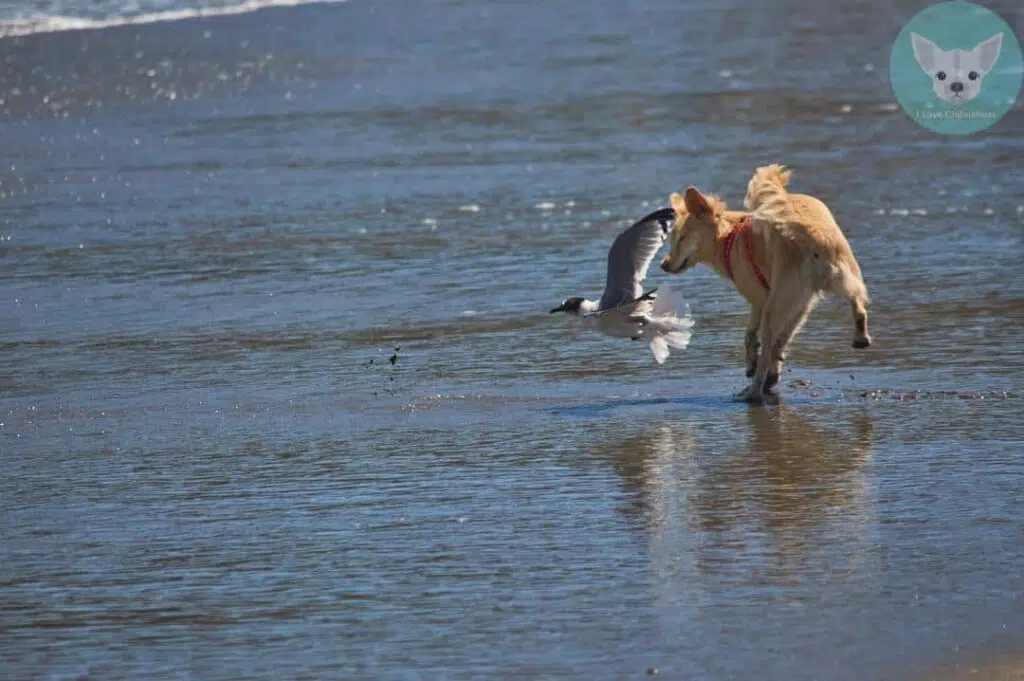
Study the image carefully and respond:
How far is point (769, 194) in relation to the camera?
→ 7781 millimetres

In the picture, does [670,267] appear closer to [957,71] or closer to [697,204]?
[697,204]

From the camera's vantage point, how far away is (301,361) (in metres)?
8.34

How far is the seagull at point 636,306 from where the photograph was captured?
734 cm

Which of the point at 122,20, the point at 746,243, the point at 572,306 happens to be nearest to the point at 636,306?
the point at 572,306

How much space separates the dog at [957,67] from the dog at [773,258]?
697 cm

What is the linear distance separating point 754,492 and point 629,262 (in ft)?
5.36

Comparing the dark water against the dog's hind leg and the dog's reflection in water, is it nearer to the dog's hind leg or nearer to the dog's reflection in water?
the dog's reflection in water

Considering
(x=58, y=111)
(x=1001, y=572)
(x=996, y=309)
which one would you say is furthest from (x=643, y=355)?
(x=58, y=111)

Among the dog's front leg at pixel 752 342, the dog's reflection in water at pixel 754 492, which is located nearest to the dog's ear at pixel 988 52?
the dog's front leg at pixel 752 342

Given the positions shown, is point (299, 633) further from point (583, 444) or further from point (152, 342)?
point (152, 342)

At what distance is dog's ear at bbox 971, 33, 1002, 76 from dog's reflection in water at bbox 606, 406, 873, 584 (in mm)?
9686

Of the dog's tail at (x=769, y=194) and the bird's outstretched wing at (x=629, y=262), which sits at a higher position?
the dog's tail at (x=769, y=194)

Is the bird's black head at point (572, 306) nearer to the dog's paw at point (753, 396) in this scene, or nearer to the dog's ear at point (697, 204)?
the dog's paw at point (753, 396)

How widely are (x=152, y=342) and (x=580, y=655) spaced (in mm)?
4538
